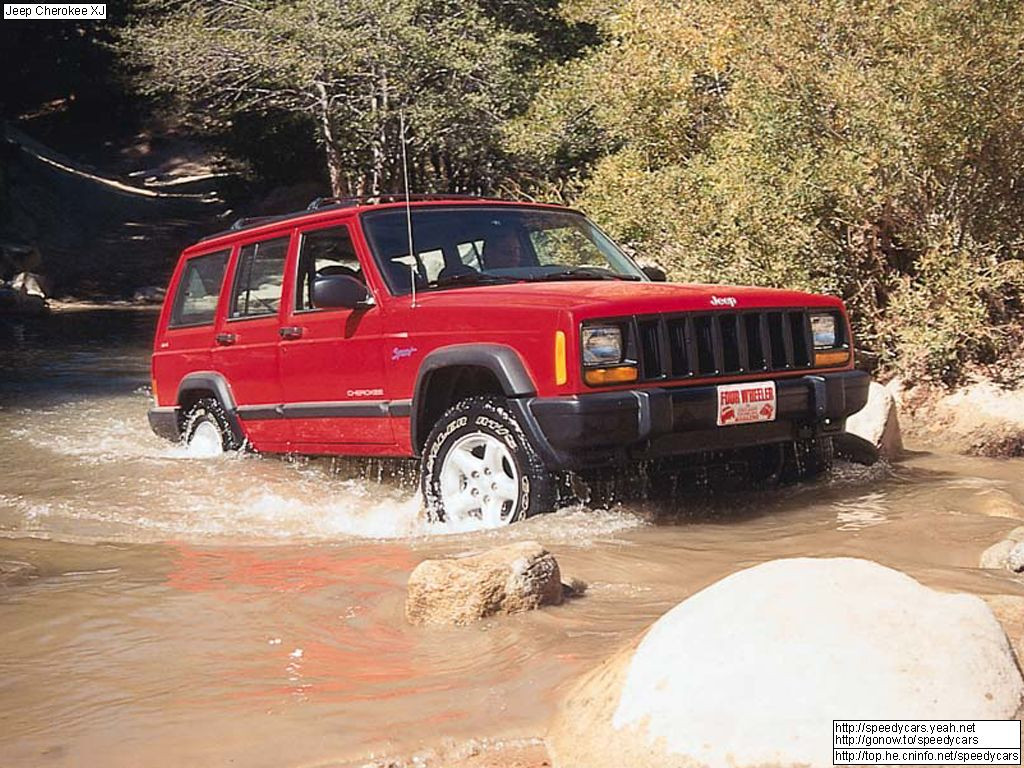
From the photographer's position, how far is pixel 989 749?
291 centimetres

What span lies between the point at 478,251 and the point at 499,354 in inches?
44.6

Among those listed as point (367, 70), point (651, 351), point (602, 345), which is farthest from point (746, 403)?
point (367, 70)

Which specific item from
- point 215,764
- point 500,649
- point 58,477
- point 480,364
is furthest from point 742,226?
point 215,764

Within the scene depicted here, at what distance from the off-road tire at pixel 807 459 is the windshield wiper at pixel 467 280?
172cm

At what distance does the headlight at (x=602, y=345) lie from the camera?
18.7 ft

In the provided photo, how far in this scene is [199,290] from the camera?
8.80 m

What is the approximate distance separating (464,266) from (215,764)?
12.5ft

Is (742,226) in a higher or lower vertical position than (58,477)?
higher

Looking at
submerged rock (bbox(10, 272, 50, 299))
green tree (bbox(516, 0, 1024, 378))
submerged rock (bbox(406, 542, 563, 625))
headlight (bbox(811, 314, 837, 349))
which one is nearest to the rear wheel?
headlight (bbox(811, 314, 837, 349))

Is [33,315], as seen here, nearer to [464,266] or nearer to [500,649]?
[464,266]

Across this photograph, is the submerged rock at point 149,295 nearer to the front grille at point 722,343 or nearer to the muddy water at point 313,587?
the muddy water at point 313,587

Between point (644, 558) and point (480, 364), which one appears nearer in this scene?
point (644, 558)

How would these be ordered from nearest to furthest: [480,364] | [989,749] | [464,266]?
[989,749], [480,364], [464,266]

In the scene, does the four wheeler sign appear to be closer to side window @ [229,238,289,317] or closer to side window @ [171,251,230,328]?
side window @ [229,238,289,317]
